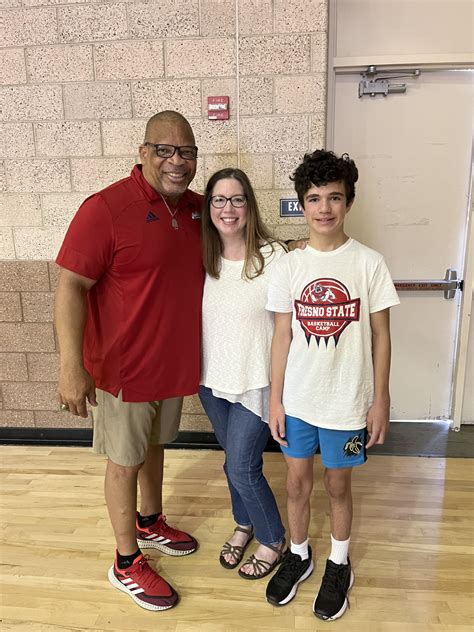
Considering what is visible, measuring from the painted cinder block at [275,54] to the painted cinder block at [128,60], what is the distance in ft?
1.40

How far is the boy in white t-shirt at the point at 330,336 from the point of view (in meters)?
1.45

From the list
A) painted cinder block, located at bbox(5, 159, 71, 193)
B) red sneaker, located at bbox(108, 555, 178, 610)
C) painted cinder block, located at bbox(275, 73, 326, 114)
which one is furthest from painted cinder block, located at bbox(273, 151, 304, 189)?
red sneaker, located at bbox(108, 555, 178, 610)

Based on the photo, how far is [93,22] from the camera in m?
2.38

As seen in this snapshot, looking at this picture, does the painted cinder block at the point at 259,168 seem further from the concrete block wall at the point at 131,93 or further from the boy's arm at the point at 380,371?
the boy's arm at the point at 380,371

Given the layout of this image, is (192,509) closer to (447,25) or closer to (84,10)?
(84,10)

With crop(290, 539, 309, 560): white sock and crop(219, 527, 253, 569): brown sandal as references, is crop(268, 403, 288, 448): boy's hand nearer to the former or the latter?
crop(290, 539, 309, 560): white sock

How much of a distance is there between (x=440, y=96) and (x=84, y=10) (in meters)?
1.89

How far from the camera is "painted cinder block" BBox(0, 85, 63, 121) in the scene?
248 cm

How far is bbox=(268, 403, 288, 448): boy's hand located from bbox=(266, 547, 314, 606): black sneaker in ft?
1.55

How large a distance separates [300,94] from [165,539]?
6.99ft

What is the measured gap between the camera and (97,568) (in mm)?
1827

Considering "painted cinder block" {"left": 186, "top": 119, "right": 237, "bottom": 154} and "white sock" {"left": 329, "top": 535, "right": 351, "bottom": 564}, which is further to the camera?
"painted cinder block" {"left": 186, "top": 119, "right": 237, "bottom": 154}

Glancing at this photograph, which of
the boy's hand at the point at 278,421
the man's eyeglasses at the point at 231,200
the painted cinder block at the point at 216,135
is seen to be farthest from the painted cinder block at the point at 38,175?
the boy's hand at the point at 278,421

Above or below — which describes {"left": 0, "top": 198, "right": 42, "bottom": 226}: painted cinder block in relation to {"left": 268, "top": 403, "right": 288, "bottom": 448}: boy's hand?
above
